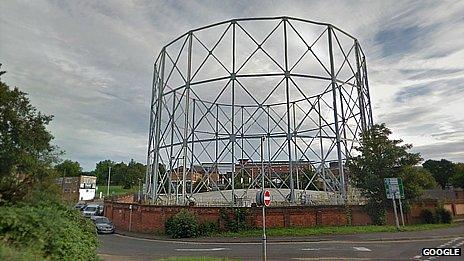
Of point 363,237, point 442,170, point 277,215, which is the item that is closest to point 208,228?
point 277,215

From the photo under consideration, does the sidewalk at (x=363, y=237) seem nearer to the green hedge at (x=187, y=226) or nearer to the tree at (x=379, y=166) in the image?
the green hedge at (x=187, y=226)

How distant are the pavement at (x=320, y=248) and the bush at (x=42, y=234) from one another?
13.6 feet

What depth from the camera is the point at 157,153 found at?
24.1 meters

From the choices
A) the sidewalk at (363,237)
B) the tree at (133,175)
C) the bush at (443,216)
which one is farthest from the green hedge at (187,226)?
the tree at (133,175)

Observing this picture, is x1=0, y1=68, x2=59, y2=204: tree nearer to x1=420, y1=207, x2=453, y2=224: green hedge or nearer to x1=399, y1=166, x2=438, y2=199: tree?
x1=399, y1=166, x2=438, y2=199: tree

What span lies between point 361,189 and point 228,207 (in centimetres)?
729

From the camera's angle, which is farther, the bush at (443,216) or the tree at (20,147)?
the bush at (443,216)

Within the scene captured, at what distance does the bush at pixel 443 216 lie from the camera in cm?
1947

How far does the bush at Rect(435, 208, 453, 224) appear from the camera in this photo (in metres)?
19.5

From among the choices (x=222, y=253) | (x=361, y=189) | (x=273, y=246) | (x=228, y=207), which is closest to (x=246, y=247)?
(x=273, y=246)

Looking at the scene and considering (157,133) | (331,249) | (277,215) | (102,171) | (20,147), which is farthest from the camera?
(102,171)

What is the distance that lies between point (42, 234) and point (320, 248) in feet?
31.0

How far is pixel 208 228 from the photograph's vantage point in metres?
18.4

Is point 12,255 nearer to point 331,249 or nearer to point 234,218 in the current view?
point 331,249
